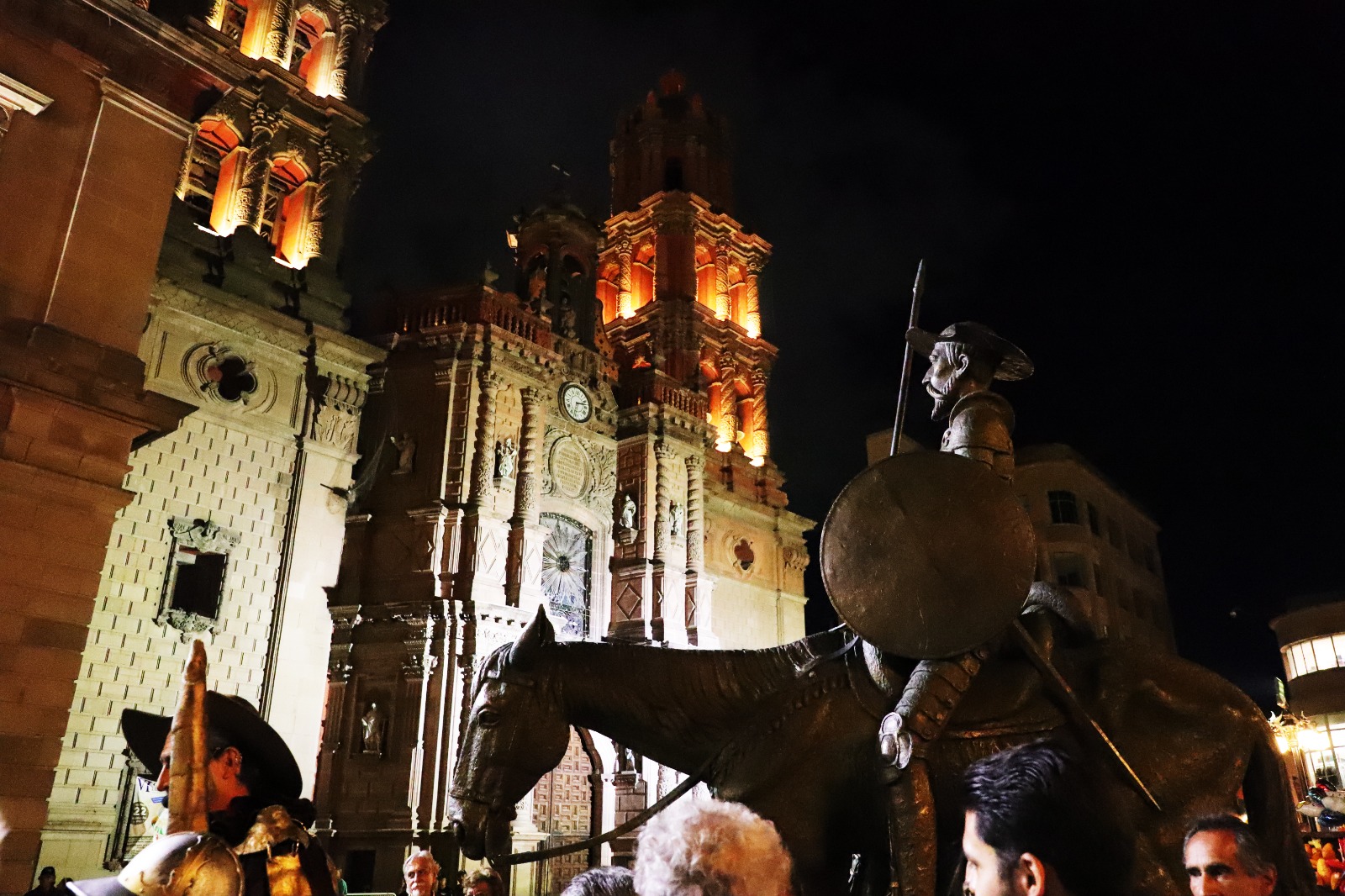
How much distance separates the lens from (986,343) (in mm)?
5219

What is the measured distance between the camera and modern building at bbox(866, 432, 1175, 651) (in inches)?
1443

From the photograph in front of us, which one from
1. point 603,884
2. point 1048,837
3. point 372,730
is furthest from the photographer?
point 372,730

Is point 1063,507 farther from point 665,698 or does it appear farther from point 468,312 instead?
point 665,698

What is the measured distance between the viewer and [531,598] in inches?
929

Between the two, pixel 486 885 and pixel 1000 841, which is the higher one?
pixel 1000 841

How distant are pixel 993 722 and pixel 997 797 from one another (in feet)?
8.43

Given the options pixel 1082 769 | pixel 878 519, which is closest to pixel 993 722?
pixel 878 519

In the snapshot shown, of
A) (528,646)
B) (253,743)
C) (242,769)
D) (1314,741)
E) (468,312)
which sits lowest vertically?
(242,769)

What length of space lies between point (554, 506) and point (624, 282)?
14782mm

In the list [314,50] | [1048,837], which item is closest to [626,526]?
[314,50]

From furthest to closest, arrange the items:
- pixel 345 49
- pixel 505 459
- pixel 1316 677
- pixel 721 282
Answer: pixel 721 282 → pixel 1316 677 → pixel 345 49 → pixel 505 459

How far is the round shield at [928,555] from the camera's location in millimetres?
4328

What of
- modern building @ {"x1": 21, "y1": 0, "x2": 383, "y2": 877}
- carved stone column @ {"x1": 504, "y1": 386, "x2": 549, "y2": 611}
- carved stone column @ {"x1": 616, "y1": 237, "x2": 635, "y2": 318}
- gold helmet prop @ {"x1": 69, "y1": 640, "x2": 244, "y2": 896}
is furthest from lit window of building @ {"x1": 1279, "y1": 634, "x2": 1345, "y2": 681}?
gold helmet prop @ {"x1": 69, "y1": 640, "x2": 244, "y2": 896}

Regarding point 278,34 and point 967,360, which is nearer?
point 967,360
